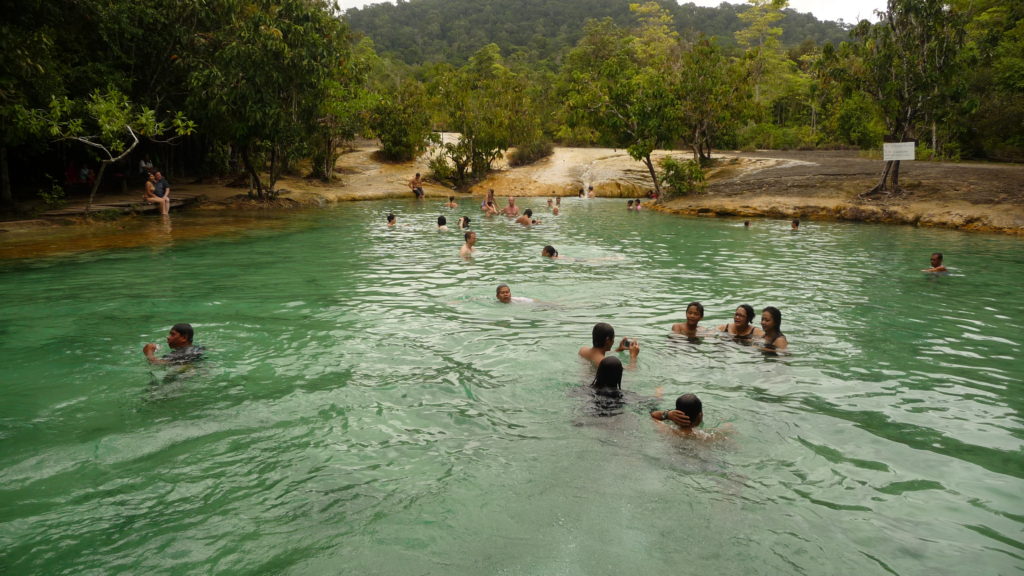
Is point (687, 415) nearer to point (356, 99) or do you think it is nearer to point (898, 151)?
point (898, 151)

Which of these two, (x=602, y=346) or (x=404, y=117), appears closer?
(x=602, y=346)

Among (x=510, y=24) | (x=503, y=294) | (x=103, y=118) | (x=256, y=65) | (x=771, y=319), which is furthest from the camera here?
(x=510, y=24)

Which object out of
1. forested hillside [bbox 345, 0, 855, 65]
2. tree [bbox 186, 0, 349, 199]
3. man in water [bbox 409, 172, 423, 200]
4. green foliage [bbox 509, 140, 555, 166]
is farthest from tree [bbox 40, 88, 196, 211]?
forested hillside [bbox 345, 0, 855, 65]

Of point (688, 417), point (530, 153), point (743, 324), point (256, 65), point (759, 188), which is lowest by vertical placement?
point (688, 417)

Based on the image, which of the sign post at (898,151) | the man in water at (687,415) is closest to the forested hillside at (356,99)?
the sign post at (898,151)

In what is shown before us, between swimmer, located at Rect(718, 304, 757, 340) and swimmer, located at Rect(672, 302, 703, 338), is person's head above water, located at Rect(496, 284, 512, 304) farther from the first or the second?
swimmer, located at Rect(718, 304, 757, 340)

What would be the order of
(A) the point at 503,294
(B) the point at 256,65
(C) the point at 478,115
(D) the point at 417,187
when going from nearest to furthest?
(A) the point at 503,294 → (B) the point at 256,65 → (D) the point at 417,187 → (C) the point at 478,115

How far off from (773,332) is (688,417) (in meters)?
3.53

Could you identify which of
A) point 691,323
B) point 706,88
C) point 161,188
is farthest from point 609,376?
point 706,88

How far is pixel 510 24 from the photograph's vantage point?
395ft

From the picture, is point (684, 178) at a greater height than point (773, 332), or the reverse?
point (684, 178)

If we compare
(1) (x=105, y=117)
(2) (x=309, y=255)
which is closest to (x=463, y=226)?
(2) (x=309, y=255)

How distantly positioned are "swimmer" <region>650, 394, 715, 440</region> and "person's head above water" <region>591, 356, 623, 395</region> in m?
0.86

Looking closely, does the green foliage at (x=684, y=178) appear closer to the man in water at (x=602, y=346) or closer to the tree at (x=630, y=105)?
the tree at (x=630, y=105)
